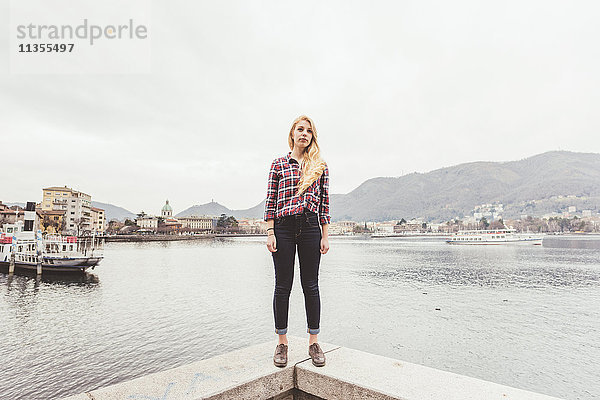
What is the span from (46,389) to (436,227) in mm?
175535

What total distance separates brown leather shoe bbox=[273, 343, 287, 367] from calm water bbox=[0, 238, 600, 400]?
20.9 feet

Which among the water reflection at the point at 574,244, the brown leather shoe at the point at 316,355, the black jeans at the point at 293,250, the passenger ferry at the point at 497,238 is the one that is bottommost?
the water reflection at the point at 574,244

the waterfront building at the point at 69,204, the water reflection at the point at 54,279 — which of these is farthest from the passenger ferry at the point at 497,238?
the waterfront building at the point at 69,204

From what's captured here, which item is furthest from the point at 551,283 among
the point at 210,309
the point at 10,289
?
the point at 10,289

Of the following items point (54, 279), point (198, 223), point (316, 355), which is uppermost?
point (198, 223)

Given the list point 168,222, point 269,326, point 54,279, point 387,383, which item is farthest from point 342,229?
point 387,383

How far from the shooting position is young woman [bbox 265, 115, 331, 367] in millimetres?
2643

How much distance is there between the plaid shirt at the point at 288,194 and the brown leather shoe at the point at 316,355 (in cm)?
96

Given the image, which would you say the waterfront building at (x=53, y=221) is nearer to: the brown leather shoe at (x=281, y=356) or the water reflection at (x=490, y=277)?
the water reflection at (x=490, y=277)

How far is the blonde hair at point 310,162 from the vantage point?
2.64 m

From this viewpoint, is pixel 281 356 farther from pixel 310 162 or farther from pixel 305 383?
pixel 310 162

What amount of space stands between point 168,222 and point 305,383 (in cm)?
13357

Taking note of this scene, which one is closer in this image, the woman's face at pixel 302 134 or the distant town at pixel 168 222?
the woman's face at pixel 302 134

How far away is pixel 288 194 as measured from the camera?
8.80 feet
